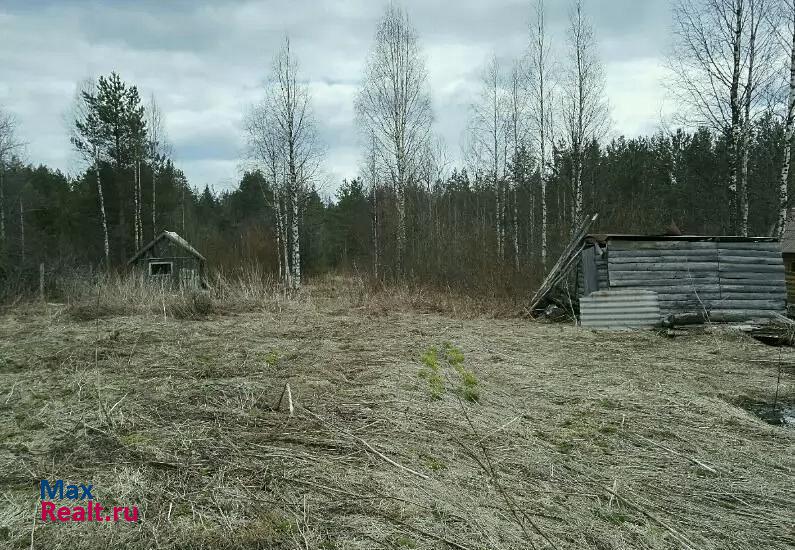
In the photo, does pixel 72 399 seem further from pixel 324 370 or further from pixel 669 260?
pixel 669 260

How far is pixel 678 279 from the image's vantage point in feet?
34.5

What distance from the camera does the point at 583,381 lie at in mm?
5656

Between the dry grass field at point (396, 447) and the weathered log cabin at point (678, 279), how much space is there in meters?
2.89

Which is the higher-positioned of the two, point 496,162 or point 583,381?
point 496,162

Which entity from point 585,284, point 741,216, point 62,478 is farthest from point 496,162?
point 62,478

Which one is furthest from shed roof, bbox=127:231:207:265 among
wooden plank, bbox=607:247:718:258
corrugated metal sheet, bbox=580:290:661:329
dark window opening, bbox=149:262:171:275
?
wooden plank, bbox=607:247:718:258

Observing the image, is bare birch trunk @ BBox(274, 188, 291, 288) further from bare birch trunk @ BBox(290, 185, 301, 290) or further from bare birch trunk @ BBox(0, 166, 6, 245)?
bare birch trunk @ BBox(0, 166, 6, 245)

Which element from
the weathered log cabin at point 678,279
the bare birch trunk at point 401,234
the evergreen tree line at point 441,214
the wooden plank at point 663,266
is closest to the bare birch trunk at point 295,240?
the evergreen tree line at point 441,214

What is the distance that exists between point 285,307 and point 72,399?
762 centimetres

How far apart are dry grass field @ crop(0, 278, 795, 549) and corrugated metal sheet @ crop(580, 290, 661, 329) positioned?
2.75m

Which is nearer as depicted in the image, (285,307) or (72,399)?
(72,399)

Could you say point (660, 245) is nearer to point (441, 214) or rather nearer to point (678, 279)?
point (678, 279)

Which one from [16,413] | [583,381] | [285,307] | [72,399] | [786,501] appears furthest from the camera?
[285,307]

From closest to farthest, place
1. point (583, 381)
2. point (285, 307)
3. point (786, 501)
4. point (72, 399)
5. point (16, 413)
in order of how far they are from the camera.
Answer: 1. point (786, 501)
2. point (16, 413)
3. point (72, 399)
4. point (583, 381)
5. point (285, 307)
